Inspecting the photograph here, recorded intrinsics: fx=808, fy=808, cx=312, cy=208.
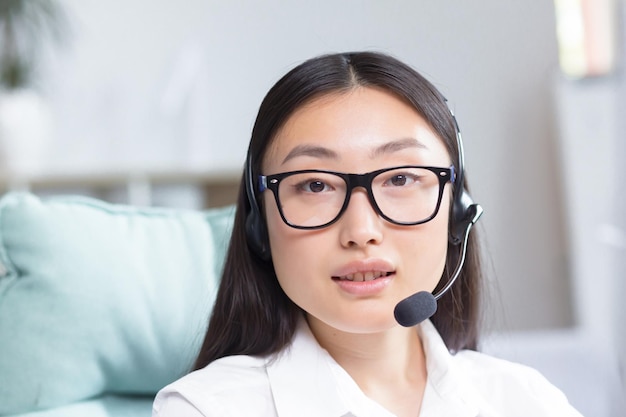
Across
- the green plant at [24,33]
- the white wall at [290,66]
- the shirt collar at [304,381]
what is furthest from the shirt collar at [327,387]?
the green plant at [24,33]

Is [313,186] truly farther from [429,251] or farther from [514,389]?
[514,389]

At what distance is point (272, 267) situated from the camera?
40.7 inches

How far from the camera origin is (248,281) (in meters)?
1.01

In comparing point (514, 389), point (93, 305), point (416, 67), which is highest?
point (416, 67)

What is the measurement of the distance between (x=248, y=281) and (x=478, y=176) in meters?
1.92

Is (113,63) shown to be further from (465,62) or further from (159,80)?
(465,62)

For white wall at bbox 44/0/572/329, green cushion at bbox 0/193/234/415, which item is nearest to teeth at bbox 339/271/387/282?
green cushion at bbox 0/193/234/415

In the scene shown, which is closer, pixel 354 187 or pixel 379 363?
pixel 354 187

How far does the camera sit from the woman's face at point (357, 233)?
0.87m

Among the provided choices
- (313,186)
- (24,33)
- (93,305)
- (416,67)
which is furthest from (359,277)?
(24,33)

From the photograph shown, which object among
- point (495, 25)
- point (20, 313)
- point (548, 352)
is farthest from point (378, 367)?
point (495, 25)

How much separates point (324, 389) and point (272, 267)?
0.58 feet

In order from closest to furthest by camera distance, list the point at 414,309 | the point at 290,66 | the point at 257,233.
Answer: the point at 414,309 → the point at 257,233 → the point at 290,66

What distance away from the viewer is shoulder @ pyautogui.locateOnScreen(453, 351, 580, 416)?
0.97 m
